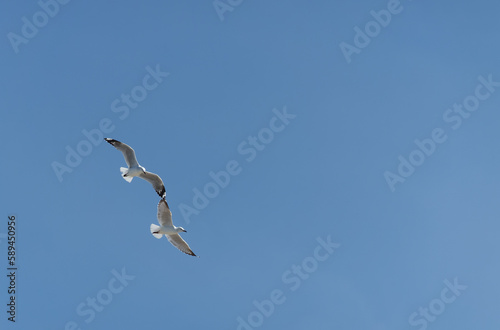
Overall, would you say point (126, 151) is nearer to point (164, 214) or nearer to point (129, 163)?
point (129, 163)

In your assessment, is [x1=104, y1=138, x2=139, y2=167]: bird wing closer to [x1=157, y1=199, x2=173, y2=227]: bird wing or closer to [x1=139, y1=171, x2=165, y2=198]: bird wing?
[x1=139, y1=171, x2=165, y2=198]: bird wing

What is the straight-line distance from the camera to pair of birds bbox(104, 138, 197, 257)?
111ft

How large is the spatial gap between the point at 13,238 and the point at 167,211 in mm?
7035

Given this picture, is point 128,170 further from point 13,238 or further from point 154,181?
point 13,238

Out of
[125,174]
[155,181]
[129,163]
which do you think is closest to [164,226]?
[155,181]

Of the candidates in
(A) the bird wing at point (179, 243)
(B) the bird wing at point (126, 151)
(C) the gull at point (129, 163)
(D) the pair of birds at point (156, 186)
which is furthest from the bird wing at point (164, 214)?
(B) the bird wing at point (126, 151)

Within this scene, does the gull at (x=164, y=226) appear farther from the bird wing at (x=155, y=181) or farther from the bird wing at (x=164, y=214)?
the bird wing at (x=155, y=181)

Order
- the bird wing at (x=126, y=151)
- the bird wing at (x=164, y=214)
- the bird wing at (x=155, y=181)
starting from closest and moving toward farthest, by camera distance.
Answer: the bird wing at (x=126, y=151)
the bird wing at (x=164, y=214)
the bird wing at (x=155, y=181)

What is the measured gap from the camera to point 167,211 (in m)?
34.3

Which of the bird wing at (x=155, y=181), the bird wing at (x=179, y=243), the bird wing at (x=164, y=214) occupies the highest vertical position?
the bird wing at (x=155, y=181)

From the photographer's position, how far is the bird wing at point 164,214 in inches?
1351

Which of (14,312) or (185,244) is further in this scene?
(185,244)

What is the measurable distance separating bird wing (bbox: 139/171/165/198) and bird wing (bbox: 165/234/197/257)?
2.33 metres

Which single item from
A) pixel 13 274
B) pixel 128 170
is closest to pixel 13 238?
pixel 13 274
